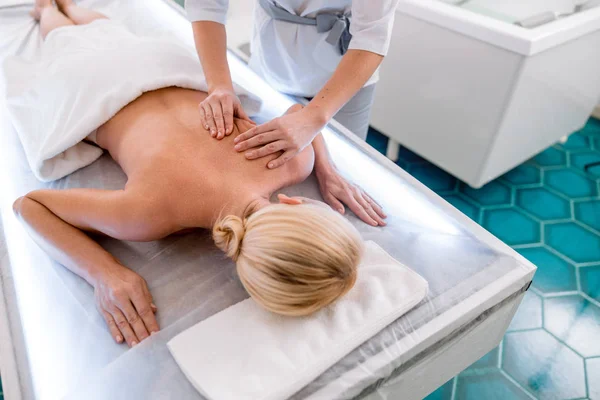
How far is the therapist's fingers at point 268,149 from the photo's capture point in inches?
40.5

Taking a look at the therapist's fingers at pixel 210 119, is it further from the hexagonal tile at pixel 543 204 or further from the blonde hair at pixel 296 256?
the hexagonal tile at pixel 543 204

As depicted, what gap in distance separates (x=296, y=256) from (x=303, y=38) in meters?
0.79

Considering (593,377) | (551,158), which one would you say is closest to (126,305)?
(593,377)

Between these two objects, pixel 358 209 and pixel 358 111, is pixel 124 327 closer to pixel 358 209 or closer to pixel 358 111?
pixel 358 209

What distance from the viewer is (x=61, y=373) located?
0.82m

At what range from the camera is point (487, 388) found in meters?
1.44

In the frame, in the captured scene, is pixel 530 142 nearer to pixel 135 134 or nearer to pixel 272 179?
pixel 272 179

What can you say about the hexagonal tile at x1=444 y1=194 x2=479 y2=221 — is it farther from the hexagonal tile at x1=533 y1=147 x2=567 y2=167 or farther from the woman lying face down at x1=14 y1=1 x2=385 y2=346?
the woman lying face down at x1=14 y1=1 x2=385 y2=346

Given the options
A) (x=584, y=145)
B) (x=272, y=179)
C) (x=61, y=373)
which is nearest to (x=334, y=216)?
(x=272, y=179)

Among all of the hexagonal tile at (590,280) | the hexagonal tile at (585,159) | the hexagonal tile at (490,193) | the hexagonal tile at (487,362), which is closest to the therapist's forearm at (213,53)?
the hexagonal tile at (487,362)

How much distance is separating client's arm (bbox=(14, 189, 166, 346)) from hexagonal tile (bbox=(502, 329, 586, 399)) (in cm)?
122

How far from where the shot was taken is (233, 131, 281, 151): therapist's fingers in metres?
1.03

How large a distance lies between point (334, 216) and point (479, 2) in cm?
198

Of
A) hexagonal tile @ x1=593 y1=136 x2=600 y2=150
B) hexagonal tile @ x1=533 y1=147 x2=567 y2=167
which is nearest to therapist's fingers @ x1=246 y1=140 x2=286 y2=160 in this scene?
hexagonal tile @ x1=533 y1=147 x2=567 y2=167
